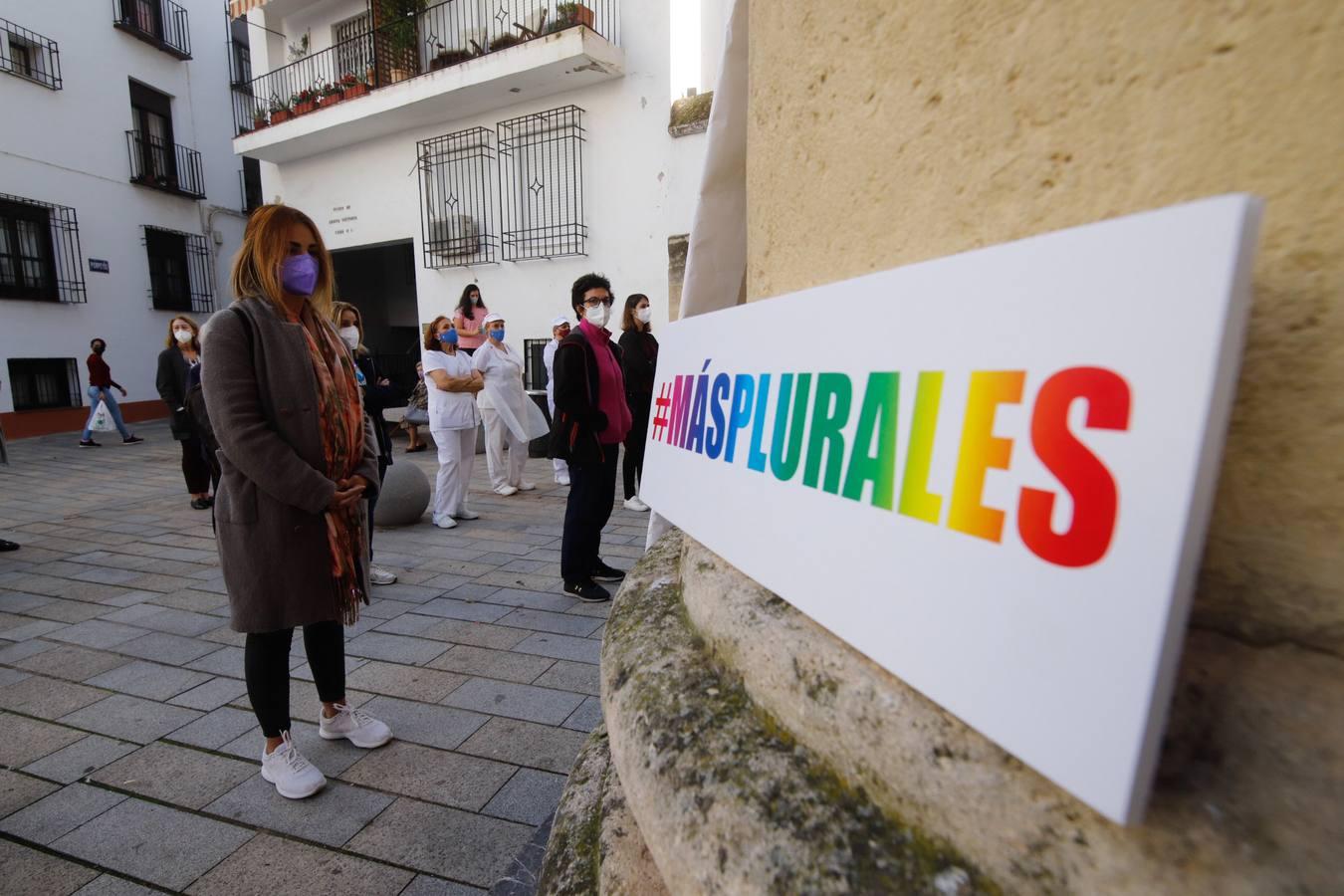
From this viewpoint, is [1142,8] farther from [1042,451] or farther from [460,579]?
[460,579]

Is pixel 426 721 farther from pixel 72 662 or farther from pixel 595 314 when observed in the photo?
pixel 595 314

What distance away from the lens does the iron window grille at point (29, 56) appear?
12.9m

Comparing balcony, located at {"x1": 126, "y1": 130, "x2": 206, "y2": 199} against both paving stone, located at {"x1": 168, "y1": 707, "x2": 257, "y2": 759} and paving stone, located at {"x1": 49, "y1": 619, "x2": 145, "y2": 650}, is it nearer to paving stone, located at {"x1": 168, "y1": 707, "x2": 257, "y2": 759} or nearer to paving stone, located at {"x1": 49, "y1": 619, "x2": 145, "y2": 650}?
paving stone, located at {"x1": 49, "y1": 619, "x2": 145, "y2": 650}

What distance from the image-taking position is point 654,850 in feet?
3.03

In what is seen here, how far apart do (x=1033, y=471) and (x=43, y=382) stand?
710 inches

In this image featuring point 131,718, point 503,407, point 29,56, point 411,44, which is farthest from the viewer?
point 29,56

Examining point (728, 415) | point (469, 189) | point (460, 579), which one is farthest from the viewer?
point (469, 189)

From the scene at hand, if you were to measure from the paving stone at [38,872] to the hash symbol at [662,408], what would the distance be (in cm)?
196

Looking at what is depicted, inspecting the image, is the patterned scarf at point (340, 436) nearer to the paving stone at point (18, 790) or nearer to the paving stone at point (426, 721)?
the paving stone at point (426, 721)

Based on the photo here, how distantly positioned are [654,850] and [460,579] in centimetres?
372

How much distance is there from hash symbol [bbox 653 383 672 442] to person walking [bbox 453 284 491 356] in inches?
218

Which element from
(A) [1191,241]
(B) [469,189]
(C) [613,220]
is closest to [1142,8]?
(A) [1191,241]

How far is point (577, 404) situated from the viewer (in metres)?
3.82

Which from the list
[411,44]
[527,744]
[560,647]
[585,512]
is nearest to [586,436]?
[585,512]
